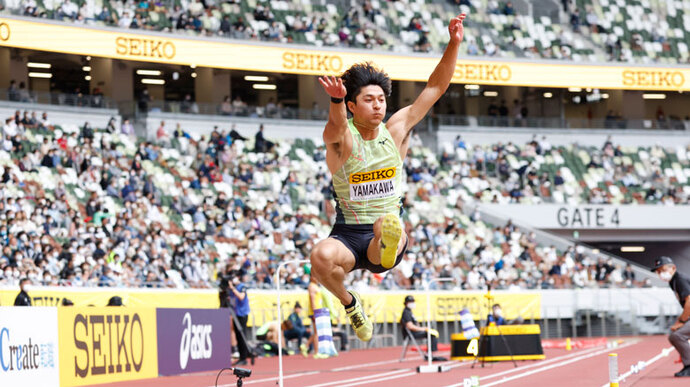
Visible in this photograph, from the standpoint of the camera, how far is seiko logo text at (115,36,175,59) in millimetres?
34156

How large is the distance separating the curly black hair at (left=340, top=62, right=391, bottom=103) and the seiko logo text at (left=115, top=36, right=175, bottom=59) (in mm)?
27701

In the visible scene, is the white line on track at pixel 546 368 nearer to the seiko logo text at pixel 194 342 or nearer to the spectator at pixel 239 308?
the seiko logo text at pixel 194 342

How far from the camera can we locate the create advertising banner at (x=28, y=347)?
40.7ft

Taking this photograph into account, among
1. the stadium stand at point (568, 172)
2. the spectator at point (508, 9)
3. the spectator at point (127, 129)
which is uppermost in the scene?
the spectator at point (508, 9)

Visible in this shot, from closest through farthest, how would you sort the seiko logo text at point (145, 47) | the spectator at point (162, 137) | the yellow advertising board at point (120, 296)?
1. the yellow advertising board at point (120, 296)
2. the spectator at point (162, 137)
3. the seiko logo text at point (145, 47)

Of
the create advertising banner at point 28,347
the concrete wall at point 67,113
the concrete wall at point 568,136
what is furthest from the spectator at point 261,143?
the create advertising banner at point 28,347

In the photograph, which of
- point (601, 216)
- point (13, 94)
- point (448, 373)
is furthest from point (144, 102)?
point (448, 373)

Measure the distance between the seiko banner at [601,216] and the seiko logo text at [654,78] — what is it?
6.05 metres

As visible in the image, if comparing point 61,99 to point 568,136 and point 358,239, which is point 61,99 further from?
point 358,239

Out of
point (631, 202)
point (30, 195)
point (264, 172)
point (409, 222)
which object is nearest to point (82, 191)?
point (30, 195)

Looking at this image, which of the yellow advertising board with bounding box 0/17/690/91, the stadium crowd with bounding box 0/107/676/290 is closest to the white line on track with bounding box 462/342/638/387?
the stadium crowd with bounding box 0/107/676/290

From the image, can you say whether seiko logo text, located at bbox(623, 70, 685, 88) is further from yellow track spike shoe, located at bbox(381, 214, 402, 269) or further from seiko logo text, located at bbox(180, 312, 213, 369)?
yellow track spike shoe, located at bbox(381, 214, 402, 269)

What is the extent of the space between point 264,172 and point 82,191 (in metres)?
7.25

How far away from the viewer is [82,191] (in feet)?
90.9
